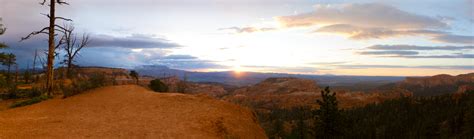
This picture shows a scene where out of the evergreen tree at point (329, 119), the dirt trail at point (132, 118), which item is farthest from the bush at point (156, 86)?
the evergreen tree at point (329, 119)

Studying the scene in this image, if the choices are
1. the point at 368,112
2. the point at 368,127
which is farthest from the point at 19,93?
the point at 368,112

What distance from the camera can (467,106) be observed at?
14988cm

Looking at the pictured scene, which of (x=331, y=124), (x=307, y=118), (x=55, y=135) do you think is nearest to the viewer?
(x=55, y=135)

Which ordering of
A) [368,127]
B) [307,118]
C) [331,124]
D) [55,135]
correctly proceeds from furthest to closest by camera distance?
[307,118], [368,127], [331,124], [55,135]

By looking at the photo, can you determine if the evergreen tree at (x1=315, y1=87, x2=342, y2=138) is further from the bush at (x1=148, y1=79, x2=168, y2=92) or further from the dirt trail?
the dirt trail

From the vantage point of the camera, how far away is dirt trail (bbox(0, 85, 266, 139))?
16.3m

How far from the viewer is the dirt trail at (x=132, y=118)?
16328 millimetres

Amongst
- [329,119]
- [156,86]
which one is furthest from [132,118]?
[329,119]

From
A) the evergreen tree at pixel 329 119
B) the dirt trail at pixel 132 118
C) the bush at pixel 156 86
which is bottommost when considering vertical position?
the evergreen tree at pixel 329 119

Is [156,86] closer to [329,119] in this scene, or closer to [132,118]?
[132,118]

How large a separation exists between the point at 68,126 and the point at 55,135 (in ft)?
5.27

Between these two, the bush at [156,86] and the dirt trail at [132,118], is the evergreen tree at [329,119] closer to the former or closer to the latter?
the bush at [156,86]

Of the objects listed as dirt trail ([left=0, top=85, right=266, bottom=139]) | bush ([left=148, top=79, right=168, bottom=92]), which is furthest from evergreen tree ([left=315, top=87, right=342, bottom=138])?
dirt trail ([left=0, top=85, right=266, bottom=139])

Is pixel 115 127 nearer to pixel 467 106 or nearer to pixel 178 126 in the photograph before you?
pixel 178 126
